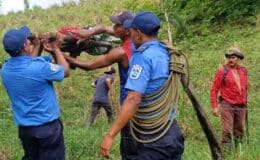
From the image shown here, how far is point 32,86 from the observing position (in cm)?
519

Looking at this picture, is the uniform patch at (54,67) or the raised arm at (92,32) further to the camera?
the raised arm at (92,32)

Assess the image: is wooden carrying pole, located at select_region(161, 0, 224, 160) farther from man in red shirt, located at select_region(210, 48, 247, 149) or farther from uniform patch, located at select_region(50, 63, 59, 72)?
man in red shirt, located at select_region(210, 48, 247, 149)

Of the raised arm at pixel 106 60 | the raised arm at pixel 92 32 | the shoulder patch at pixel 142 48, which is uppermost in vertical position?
the raised arm at pixel 92 32

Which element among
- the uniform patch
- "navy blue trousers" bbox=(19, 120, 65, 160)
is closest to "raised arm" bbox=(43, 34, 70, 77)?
the uniform patch

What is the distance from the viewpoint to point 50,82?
5.32m

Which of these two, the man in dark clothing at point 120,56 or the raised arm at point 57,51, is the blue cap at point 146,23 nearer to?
the man in dark clothing at point 120,56

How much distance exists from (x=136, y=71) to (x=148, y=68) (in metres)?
0.10

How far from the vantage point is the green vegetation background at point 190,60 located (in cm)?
771

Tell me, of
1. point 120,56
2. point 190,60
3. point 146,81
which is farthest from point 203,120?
point 190,60

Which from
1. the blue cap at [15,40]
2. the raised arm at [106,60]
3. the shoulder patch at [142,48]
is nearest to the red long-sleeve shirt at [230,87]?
the raised arm at [106,60]

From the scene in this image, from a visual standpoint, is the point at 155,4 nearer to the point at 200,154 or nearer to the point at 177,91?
the point at 200,154

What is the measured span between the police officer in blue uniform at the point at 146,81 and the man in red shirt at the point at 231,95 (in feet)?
11.6

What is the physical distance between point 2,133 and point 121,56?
→ 3801mm

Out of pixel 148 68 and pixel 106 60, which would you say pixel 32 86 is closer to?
pixel 106 60
